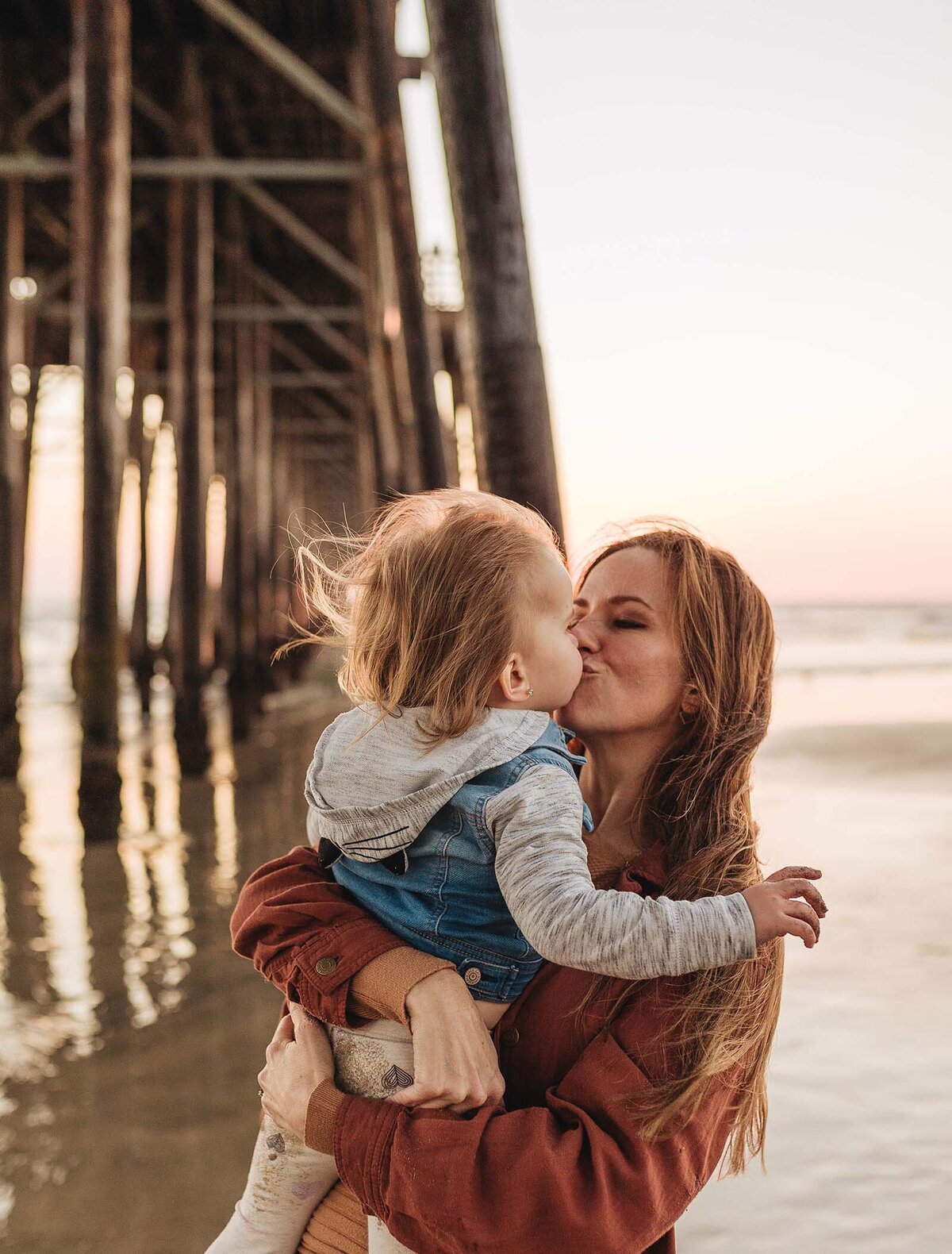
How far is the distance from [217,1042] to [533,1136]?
2.79 m

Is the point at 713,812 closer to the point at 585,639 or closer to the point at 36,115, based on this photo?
the point at 585,639

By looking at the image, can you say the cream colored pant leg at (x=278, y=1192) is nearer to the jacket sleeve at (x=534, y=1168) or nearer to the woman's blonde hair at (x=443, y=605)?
the jacket sleeve at (x=534, y=1168)

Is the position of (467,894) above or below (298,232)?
below

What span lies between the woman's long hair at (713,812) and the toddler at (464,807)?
118mm

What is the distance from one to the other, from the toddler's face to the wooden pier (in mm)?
923

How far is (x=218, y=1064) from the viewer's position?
Answer: 140 inches

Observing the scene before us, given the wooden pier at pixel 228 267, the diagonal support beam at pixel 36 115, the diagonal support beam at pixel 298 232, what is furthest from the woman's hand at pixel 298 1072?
the diagonal support beam at pixel 36 115

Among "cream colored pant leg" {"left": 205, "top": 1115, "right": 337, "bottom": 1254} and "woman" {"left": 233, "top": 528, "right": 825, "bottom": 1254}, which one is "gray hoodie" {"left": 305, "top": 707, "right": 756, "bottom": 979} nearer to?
"woman" {"left": 233, "top": 528, "right": 825, "bottom": 1254}

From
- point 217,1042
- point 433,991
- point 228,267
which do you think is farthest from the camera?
point 228,267

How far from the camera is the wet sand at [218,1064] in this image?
2.77 meters

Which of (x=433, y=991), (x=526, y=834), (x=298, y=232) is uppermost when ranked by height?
(x=298, y=232)

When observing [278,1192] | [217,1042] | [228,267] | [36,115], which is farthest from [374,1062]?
[228,267]

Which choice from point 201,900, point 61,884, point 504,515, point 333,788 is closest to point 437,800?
point 333,788

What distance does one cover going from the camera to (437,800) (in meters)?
1.29
